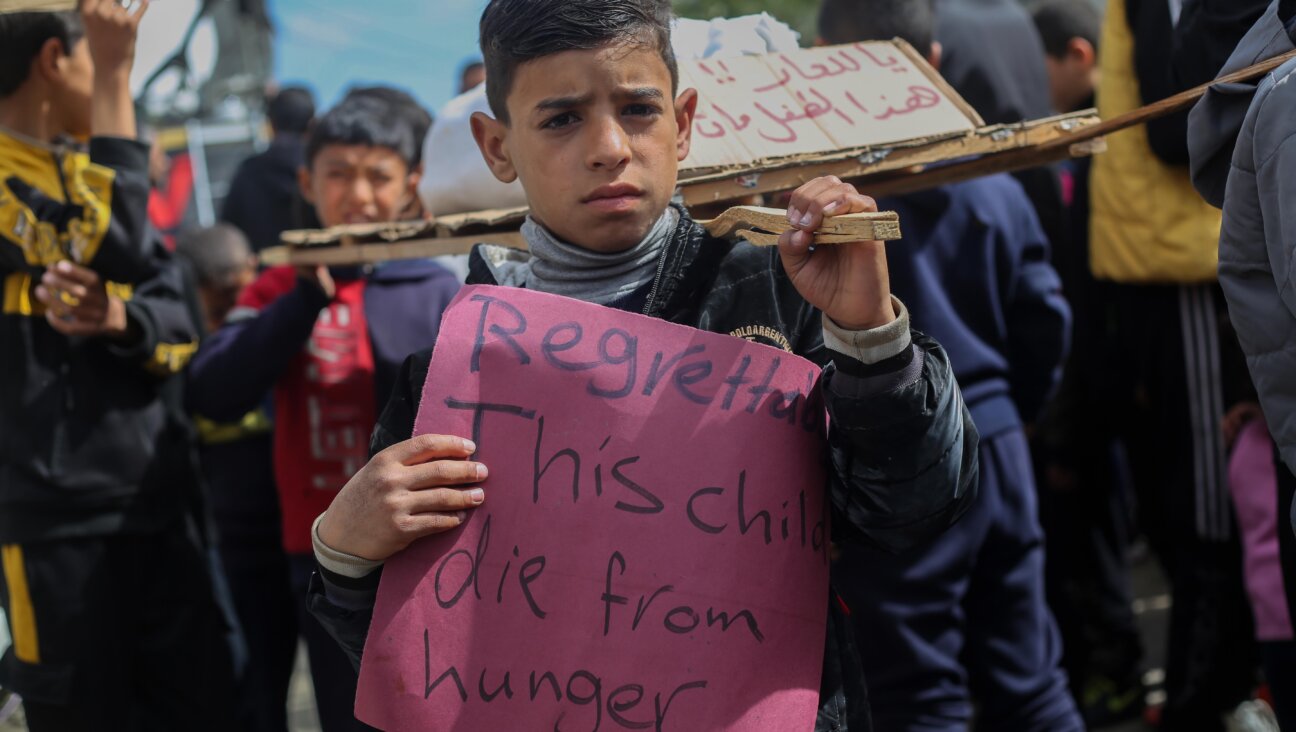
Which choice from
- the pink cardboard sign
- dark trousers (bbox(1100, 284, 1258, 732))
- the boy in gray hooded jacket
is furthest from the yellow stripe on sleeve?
dark trousers (bbox(1100, 284, 1258, 732))

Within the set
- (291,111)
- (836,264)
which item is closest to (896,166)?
(836,264)

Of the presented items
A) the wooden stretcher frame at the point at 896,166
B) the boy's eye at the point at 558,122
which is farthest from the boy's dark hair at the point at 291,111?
the boy's eye at the point at 558,122

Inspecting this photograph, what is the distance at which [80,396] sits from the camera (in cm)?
288

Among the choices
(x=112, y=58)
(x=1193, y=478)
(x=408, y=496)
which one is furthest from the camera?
(x=1193, y=478)

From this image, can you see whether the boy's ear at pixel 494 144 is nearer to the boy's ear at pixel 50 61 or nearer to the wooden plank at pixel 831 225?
the wooden plank at pixel 831 225

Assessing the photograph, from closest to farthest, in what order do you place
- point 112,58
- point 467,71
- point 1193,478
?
1. point 112,58
2. point 1193,478
3. point 467,71

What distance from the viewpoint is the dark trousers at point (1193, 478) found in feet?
10.9

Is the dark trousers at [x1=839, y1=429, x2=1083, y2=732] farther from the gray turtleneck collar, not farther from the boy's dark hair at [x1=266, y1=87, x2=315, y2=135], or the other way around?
the boy's dark hair at [x1=266, y1=87, x2=315, y2=135]

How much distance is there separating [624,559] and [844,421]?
0.30 meters

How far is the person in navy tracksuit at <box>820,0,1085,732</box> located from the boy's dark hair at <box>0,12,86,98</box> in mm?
1717

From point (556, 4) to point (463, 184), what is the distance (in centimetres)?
98

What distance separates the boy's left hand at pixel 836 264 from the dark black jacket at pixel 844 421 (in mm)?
57

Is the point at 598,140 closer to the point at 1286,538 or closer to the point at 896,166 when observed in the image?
the point at 896,166

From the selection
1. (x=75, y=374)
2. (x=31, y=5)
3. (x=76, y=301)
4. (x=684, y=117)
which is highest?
(x=31, y=5)
